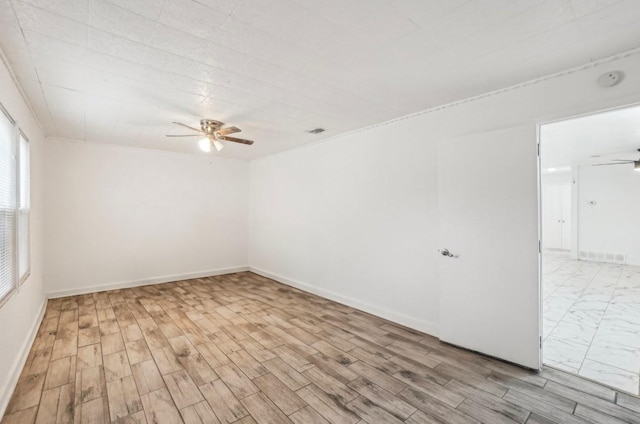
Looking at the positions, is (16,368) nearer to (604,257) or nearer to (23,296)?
(23,296)

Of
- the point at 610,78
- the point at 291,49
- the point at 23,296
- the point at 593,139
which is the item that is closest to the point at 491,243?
the point at 610,78

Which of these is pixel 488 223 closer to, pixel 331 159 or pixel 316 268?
pixel 331 159

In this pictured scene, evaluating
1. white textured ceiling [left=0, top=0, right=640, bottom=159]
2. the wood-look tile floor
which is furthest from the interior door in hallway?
white textured ceiling [left=0, top=0, right=640, bottom=159]

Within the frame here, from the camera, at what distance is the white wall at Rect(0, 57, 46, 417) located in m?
2.21

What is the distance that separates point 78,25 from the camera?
184 centimetres

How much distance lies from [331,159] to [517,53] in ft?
9.35

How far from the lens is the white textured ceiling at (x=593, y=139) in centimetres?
402

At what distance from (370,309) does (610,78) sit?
3342 mm

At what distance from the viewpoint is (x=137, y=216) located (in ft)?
17.8

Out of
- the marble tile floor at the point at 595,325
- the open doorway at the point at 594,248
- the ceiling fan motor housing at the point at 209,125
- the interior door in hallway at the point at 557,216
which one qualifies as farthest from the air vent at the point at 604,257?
the ceiling fan motor housing at the point at 209,125

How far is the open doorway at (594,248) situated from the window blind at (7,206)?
4753mm

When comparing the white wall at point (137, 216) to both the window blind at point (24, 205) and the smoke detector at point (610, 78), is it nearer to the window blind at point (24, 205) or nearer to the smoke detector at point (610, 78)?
the window blind at point (24, 205)

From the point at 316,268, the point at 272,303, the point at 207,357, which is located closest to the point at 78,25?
the point at 207,357

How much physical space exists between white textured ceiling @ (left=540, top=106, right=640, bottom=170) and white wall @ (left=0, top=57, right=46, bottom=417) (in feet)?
16.6
